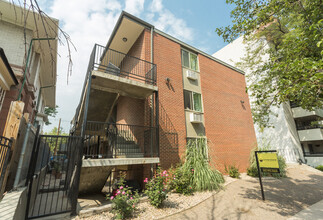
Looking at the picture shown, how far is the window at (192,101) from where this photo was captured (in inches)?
397

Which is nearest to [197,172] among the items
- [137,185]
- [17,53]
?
[137,185]

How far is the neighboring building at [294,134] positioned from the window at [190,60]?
25.5 ft

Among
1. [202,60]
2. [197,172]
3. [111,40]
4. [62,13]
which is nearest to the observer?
[62,13]

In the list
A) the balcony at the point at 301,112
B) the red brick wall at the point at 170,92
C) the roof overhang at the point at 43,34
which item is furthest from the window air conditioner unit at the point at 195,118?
the balcony at the point at 301,112

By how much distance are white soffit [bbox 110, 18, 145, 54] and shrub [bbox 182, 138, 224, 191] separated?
7.15 m

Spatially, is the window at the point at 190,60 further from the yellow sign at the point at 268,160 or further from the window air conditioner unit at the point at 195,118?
the yellow sign at the point at 268,160

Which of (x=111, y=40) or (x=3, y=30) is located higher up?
(x=111, y=40)

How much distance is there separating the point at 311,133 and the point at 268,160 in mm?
17027

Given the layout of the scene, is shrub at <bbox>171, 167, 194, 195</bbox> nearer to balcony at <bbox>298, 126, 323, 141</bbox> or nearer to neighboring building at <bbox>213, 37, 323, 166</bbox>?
neighboring building at <bbox>213, 37, 323, 166</bbox>

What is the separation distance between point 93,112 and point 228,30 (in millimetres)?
8388

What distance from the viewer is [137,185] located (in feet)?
Answer: 22.9

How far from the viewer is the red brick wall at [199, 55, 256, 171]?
34.4 ft

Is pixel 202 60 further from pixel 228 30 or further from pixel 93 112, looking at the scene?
pixel 93 112

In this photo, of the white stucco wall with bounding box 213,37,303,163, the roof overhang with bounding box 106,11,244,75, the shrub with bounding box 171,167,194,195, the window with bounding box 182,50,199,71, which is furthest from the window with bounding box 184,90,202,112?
the white stucco wall with bounding box 213,37,303,163
